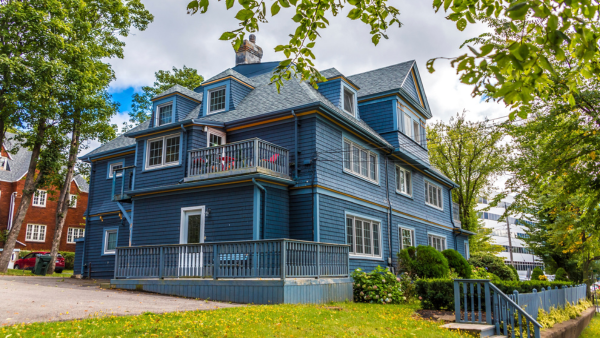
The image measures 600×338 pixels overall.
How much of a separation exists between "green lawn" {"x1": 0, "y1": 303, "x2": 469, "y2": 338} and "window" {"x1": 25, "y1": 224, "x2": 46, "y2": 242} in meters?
37.1

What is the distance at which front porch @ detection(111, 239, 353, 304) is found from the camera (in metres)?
12.0

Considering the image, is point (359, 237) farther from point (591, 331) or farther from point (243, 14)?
point (243, 14)

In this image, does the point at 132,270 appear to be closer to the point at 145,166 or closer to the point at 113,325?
the point at 145,166

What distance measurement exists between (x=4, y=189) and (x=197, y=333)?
133 feet

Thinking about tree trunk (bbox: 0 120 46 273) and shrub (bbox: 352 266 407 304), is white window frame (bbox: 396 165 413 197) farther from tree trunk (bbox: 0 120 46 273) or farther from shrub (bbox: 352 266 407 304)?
tree trunk (bbox: 0 120 46 273)

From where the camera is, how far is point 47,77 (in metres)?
23.4

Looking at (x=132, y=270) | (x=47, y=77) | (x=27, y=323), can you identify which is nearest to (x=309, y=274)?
(x=132, y=270)

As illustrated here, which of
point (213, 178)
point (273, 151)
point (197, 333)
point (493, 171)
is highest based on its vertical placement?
point (493, 171)

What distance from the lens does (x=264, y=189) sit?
1488 centimetres

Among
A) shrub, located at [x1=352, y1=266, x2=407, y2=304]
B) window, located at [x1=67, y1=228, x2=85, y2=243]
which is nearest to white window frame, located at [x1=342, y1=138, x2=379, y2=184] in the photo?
shrub, located at [x1=352, y1=266, x2=407, y2=304]

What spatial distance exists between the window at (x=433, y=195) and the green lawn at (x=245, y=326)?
16.4m

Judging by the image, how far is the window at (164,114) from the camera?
67.3 feet

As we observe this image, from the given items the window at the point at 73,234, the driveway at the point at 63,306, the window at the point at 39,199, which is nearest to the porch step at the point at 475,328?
the driveway at the point at 63,306

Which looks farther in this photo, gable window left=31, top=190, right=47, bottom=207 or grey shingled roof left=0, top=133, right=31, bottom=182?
gable window left=31, top=190, right=47, bottom=207
